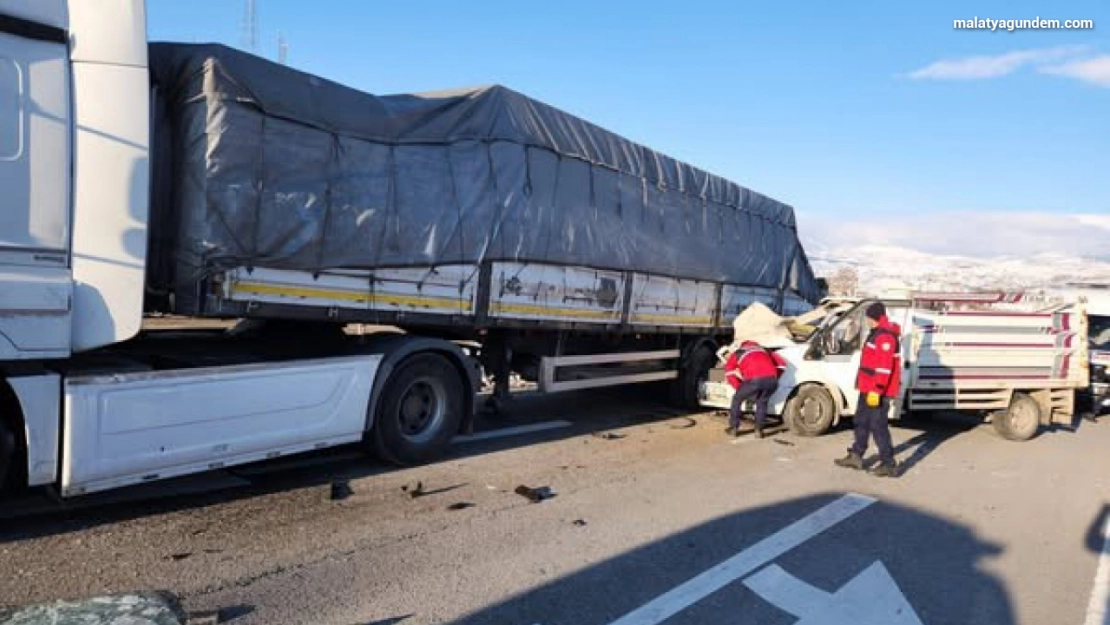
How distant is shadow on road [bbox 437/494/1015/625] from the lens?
4.10 m

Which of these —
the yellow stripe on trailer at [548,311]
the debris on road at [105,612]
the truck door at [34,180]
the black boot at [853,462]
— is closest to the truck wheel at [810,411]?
the black boot at [853,462]

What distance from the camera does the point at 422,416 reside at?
23.3ft

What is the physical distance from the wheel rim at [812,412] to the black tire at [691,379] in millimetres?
1682

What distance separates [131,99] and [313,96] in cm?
154

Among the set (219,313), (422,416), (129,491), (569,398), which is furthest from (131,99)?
(569,398)

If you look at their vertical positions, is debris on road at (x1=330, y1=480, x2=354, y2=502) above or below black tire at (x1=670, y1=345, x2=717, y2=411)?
below

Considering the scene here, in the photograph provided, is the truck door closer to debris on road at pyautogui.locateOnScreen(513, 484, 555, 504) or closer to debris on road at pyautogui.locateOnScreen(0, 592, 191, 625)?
debris on road at pyautogui.locateOnScreen(0, 592, 191, 625)

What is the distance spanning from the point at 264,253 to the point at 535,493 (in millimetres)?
2795

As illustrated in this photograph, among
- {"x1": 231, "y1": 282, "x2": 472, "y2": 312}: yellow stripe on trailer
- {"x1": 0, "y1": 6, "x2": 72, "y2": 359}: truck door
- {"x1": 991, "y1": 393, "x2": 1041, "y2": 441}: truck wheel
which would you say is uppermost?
{"x1": 0, "y1": 6, "x2": 72, "y2": 359}: truck door

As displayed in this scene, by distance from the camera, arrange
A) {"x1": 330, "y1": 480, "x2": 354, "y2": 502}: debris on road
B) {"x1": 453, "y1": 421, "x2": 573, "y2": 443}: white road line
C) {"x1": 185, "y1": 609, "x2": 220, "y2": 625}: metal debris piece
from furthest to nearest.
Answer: {"x1": 453, "y1": 421, "x2": 573, "y2": 443}: white road line → {"x1": 330, "y1": 480, "x2": 354, "y2": 502}: debris on road → {"x1": 185, "y1": 609, "x2": 220, "y2": 625}: metal debris piece

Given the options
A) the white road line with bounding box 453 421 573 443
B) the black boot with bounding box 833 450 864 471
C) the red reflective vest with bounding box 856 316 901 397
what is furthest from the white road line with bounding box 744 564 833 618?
the white road line with bounding box 453 421 573 443

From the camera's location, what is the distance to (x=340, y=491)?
5910 mm

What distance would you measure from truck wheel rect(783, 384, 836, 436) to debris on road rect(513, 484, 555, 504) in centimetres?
468

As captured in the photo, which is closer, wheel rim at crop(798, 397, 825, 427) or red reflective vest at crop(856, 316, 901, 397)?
red reflective vest at crop(856, 316, 901, 397)
